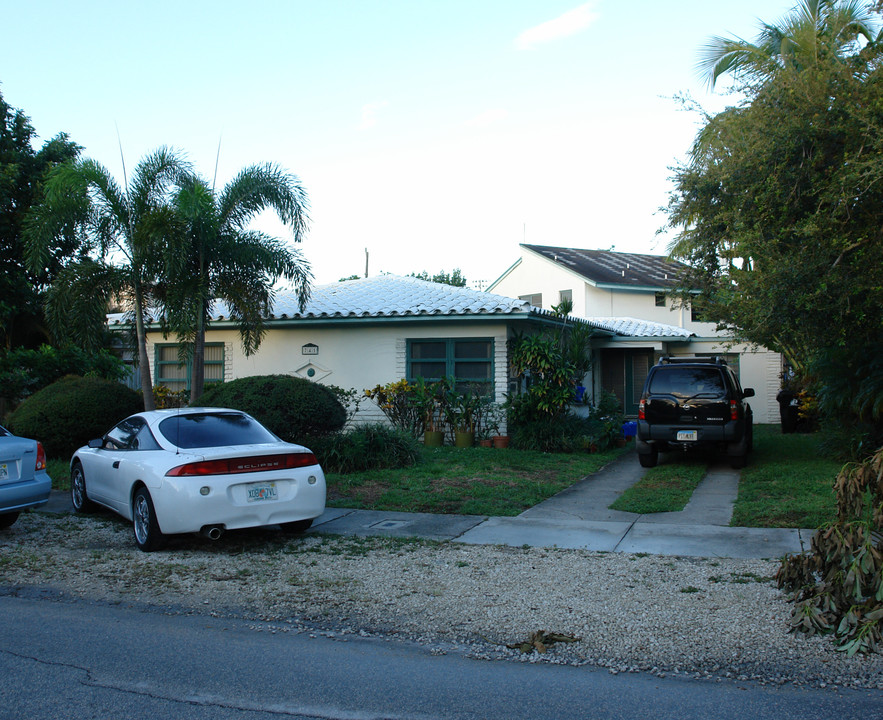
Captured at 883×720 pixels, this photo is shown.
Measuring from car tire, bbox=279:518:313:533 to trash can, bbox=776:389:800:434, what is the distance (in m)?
16.3

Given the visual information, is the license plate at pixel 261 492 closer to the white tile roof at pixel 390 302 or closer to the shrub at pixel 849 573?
the shrub at pixel 849 573

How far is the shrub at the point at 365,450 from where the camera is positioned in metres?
12.3

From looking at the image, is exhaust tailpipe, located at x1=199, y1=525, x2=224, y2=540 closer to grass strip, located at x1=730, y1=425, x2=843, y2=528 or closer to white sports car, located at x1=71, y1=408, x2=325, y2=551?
white sports car, located at x1=71, y1=408, x2=325, y2=551

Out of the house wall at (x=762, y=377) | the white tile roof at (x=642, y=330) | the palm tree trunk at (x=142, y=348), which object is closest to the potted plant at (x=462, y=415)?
the palm tree trunk at (x=142, y=348)

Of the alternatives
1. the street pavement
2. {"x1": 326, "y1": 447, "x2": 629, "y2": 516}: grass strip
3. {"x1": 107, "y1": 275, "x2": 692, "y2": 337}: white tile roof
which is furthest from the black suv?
{"x1": 107, "y1": 275, "x2": 692, "y2": 337}: white tile roof

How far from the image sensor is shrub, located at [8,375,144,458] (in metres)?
13.4

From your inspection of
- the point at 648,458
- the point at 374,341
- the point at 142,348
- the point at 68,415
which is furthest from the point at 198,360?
the point at 648,458

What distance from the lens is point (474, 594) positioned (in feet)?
19.9

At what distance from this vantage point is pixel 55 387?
14.2 metres

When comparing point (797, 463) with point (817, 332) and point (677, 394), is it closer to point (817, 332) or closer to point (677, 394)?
point (677, 394)

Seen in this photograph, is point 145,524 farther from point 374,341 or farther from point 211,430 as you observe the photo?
point 374,341

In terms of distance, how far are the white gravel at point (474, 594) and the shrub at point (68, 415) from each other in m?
5.50

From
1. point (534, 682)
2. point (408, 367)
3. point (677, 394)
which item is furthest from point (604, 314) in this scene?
point (534, 682)

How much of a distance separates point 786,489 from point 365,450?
6.38 m
